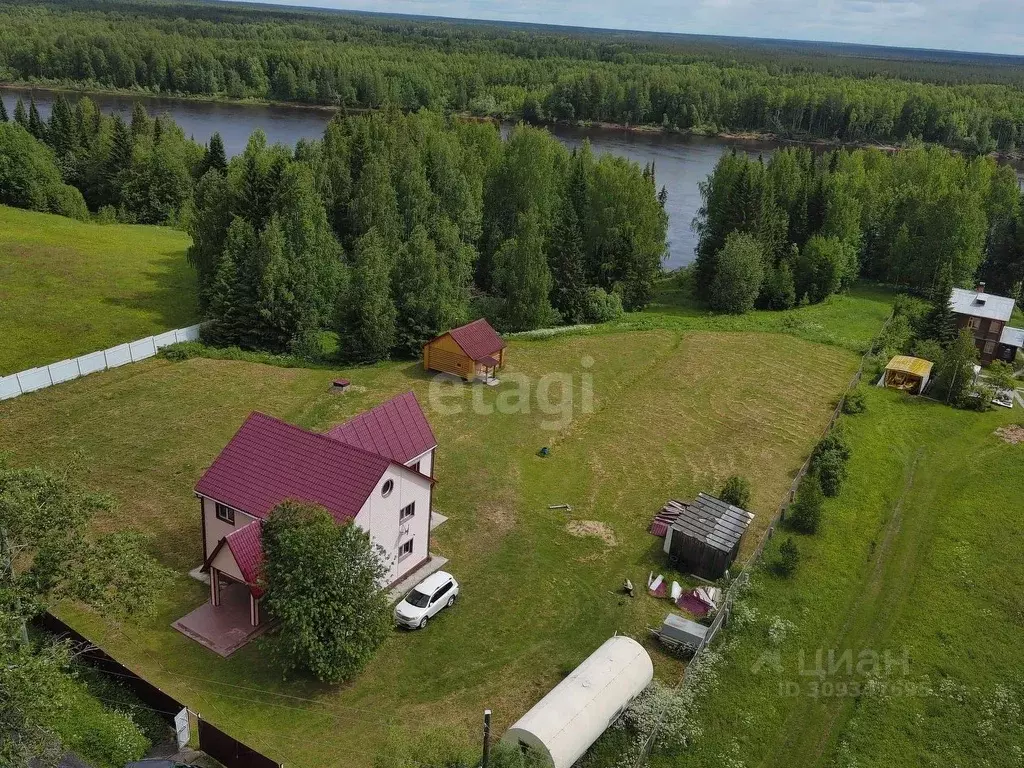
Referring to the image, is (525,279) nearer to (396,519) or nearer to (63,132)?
(396,519)

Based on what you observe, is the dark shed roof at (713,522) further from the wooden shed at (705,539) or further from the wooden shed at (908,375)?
the wooden shed at (908,375)

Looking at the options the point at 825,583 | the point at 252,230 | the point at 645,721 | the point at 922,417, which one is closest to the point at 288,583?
the point at 645,721

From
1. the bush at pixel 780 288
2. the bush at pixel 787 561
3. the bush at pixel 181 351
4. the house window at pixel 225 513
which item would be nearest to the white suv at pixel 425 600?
the house window at pixel 225 513

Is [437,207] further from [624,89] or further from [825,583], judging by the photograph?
[624,89]

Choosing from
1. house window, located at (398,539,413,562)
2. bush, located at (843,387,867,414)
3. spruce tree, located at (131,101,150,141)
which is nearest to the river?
spruce tree, located at (131,101,150,141)

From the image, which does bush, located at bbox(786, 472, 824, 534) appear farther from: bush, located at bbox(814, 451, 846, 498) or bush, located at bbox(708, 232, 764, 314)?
bush, located at bbox(708, 232, 764, 314)

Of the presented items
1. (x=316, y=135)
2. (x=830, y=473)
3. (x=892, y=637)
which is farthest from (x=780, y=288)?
(x=316, y=135)
